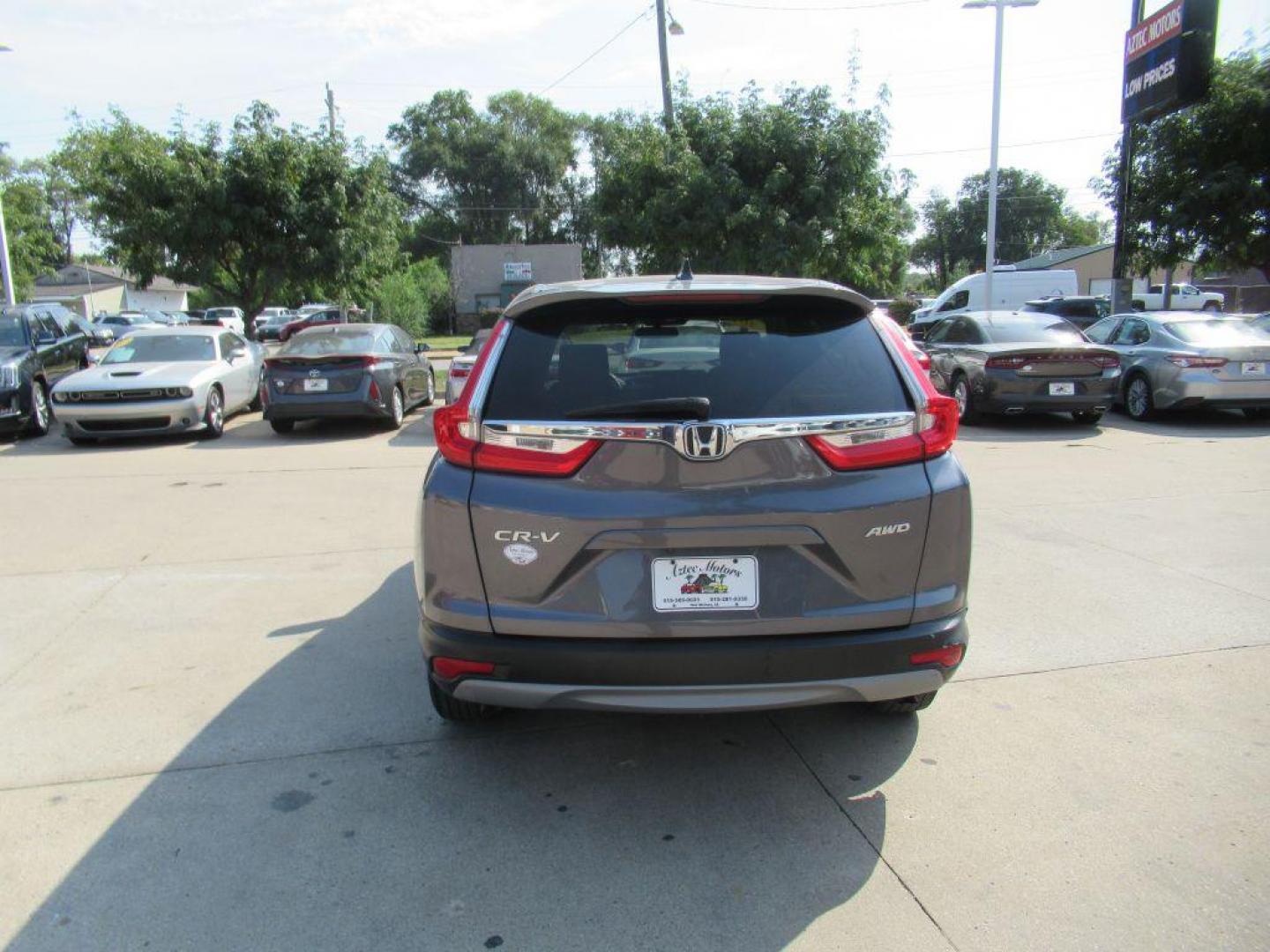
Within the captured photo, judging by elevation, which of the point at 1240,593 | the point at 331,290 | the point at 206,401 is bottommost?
the point at 1240,593

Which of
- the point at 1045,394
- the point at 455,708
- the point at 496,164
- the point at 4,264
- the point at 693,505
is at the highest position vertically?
the point at 496,164

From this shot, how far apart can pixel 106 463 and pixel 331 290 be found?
28.4ft

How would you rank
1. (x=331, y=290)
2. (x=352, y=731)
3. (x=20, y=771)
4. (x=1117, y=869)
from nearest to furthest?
(x=1117, y=869)
(x=20, y=771)
(x=352, y=731)
(x=331, y=290)

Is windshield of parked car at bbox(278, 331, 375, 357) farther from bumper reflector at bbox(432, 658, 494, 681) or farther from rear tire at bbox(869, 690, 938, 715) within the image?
rear tire at bbox(869, 690, 938, 715)

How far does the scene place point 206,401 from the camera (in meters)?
11.7

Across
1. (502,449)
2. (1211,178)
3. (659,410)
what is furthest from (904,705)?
(1211,178)

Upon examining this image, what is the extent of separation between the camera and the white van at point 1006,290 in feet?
86.9

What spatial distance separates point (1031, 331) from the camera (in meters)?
12.3

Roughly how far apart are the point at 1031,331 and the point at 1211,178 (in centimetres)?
712

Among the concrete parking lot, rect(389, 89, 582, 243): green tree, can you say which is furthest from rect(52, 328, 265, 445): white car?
rect(389, 89, 582, 243): green tree

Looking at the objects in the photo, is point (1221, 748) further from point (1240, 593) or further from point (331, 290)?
point (331, 290)

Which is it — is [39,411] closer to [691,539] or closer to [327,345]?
[327,345]

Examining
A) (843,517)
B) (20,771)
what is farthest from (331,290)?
(843,517)

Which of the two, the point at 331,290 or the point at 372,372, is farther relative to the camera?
the point at 331,290
